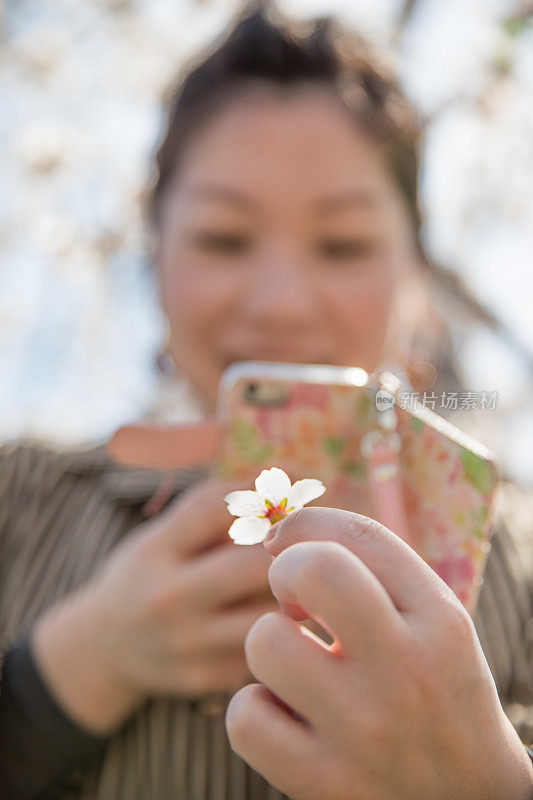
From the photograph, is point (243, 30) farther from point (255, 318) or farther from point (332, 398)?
point (332, 398)

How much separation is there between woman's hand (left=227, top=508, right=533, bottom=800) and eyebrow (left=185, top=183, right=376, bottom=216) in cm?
84

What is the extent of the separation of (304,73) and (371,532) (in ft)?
3.89

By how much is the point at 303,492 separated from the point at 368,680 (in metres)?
0.08

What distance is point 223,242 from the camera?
3.58ft

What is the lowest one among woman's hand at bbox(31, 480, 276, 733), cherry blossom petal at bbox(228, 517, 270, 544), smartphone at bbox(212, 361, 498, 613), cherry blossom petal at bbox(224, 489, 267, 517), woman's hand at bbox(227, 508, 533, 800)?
woman's hand at bbox(31, 480, 276, 733)

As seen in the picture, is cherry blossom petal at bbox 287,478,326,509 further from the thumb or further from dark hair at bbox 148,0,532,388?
dark hair at bbox 148,0,532,388

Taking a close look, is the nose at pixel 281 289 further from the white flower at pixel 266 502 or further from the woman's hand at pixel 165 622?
the white flower at pixel 266 502

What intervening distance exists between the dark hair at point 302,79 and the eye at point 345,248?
8.4 inches

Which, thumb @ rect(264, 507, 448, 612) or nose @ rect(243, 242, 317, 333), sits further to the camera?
nose @ rect(243, 242, 317, 333)

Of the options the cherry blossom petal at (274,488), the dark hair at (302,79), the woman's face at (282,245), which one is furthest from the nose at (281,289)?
the cherry blossom petal at (274,488)

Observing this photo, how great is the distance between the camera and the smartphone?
0.44 meters

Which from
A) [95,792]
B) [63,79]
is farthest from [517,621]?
[63,79]

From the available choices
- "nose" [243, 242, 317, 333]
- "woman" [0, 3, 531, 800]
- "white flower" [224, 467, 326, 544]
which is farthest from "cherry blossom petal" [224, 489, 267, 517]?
"nose" [243, 242, 317, 333]

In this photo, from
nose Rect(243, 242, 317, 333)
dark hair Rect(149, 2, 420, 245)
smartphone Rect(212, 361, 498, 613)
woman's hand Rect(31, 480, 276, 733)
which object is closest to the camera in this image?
smartphone Rect(212, 361, 498, 613)
